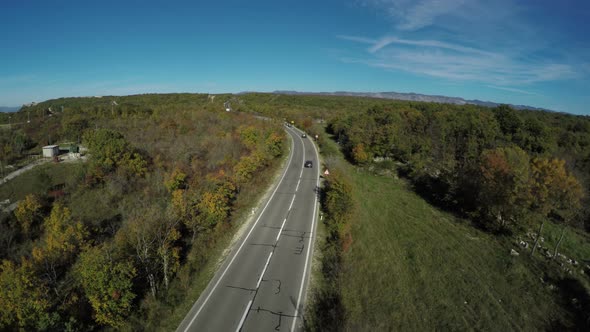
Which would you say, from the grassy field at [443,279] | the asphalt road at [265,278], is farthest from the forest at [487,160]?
the asphalt road at [265,278]

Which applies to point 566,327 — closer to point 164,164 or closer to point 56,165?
point 164,164

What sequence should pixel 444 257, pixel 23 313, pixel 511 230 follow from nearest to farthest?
pixel 23 313 < pixel 444 257 < pixel 511 230

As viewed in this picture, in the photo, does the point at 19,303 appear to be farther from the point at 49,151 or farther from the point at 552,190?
the point at 49,151

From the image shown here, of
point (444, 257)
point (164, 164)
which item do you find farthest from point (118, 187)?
point (444, 257)

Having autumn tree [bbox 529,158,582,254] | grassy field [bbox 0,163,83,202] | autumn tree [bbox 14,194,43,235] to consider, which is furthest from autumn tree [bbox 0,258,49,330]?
autumn tree [bbox 529,158,582,254]

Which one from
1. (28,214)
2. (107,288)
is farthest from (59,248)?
(28,214)

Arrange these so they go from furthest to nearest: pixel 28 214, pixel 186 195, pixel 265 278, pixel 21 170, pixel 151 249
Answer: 1. pixel 21 170
2. pixel 28 214
3. pixel 186 195
4. pixel 151 249
5. pixel 265 278
